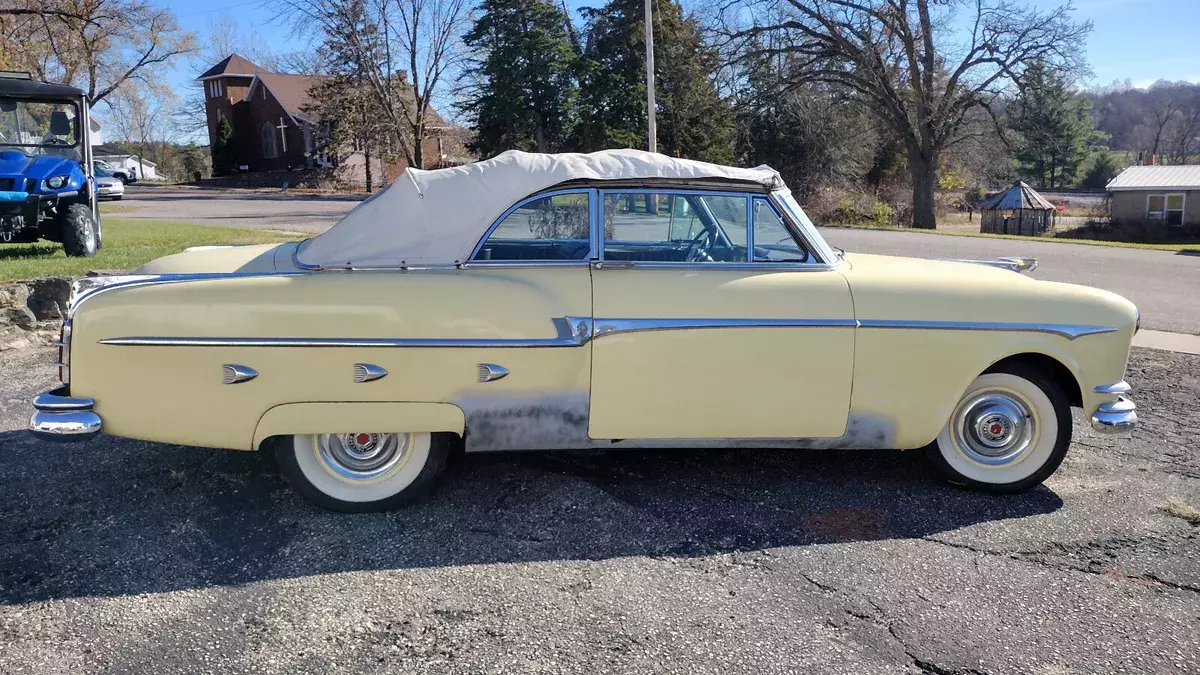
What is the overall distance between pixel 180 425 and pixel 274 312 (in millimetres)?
620

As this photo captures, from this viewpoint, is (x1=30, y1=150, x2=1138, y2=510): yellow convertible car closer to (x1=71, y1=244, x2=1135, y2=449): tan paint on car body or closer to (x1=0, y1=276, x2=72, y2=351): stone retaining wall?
(x1=71, y1=244, x2=1135, y2=449): tan paint on car body

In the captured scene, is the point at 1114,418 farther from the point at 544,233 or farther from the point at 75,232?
the point at 75,232

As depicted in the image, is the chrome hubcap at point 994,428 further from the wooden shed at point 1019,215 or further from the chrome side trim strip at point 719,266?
the wooden shed at point 1019,215

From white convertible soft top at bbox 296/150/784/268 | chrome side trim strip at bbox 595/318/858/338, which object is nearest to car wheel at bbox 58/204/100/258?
white convertible soft top at bbox 296/150/784/268

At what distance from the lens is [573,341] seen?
11.9 ft

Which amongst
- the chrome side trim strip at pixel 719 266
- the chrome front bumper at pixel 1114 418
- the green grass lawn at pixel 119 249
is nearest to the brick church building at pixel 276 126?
the green grass lawn at pixel 119 249

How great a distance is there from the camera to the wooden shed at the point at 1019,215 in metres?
39.0

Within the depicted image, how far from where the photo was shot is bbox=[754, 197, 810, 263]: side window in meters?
3.93

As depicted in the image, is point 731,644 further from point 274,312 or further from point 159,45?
point 159,45

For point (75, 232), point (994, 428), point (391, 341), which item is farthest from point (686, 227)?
point (75, 232)

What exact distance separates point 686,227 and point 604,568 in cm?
160

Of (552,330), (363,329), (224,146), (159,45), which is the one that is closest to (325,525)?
(363,329)

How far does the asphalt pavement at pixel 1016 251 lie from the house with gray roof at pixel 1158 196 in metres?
25.1

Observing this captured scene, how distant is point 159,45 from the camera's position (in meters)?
39.4
